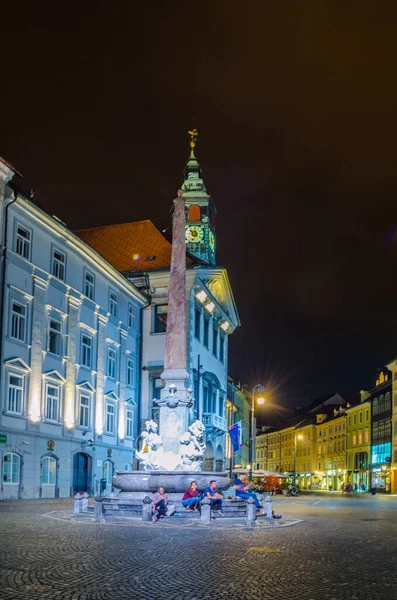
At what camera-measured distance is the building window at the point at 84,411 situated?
40806 mm

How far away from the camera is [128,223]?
62.5 metres

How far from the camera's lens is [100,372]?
44094 mm

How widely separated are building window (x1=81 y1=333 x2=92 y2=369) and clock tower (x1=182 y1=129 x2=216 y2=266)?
88.1 feet

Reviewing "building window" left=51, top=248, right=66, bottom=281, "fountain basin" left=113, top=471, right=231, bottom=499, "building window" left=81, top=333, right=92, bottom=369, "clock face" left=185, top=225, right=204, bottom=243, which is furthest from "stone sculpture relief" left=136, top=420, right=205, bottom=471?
"clock face" left=185, top=225, right=204, bottom=243

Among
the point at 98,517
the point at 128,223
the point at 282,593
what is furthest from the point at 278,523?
the point at 128,223

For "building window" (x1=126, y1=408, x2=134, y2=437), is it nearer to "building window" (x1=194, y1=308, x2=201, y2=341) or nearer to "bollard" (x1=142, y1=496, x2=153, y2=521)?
"building window" (x1=194, y1=308, x2=201, y2=341)

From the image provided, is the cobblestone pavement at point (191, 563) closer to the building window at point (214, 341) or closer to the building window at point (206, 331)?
the building window at point (206, 331)

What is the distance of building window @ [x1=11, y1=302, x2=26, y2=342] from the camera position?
33719 mm

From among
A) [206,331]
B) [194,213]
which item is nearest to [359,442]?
[194,213]

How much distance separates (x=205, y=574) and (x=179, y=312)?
1682 cm

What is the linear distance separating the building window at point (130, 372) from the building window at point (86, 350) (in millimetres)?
7388

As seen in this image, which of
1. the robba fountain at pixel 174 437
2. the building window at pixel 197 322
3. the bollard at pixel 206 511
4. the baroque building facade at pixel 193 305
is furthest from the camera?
the building window at pixel 197 322

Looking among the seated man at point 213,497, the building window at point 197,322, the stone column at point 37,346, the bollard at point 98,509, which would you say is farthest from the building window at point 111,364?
the bollard at point 98,509

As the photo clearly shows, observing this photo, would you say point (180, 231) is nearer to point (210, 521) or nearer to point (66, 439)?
point (210, 521)
